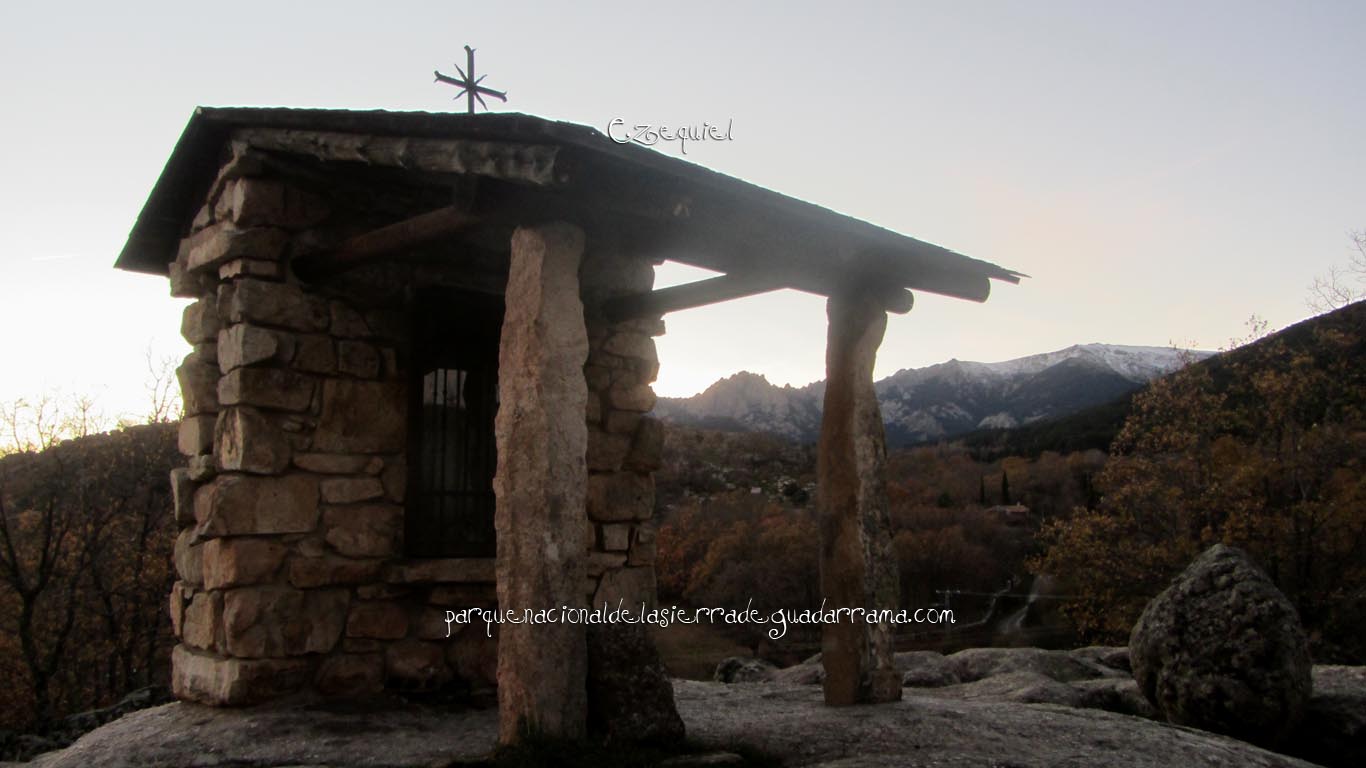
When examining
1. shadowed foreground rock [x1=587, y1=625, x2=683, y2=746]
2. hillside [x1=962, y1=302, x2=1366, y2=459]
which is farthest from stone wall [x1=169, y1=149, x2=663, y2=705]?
hillside [x1=962, y1=302, x2=1366, y2=459]

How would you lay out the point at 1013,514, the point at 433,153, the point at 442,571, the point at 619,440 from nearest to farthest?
the point at 433,153
the point at 442,571
the point at 619,440
the point at 1013,514

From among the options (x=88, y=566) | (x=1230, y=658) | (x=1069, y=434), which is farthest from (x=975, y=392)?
(x=1230, y=658)

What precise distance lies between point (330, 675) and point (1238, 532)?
14.6 m

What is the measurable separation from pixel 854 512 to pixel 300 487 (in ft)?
9.80

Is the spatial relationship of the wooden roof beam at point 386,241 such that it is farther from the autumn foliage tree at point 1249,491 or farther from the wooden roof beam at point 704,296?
the autumn foliage tree at point 1249,491

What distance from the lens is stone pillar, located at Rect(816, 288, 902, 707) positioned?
17.4 ft

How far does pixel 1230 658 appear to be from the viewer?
5973 mm

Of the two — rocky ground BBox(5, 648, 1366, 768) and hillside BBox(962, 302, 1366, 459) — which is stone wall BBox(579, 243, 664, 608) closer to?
rocky ground BBox(5, 648, 1366, 768)

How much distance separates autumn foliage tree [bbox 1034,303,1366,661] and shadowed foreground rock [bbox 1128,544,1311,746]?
9.48 meters

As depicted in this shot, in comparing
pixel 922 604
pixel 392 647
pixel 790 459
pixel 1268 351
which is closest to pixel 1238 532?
pixel 1268 351

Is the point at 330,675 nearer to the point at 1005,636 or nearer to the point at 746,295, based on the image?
the point at 746,295

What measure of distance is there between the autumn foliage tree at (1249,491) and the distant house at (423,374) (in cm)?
1175

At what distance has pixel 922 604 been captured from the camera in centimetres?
2405

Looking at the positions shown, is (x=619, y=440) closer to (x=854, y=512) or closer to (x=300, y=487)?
(x=854, y=512)
